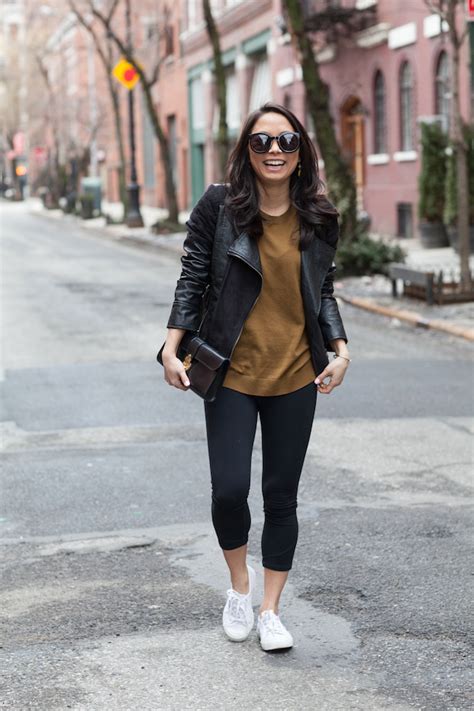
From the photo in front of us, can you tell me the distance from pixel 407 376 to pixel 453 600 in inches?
251

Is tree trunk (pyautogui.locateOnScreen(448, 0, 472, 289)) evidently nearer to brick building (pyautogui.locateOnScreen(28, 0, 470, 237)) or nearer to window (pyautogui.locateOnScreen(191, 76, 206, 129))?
brick building (pyautogui.locateOnScreen(28, 0, 470, 237))

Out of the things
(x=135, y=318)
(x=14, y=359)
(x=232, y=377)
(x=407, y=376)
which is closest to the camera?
(x=232, y=377)

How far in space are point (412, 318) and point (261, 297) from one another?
1105cm

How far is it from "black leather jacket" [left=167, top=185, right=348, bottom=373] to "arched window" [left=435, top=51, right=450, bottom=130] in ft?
75.8

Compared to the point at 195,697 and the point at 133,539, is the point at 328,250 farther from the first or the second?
the point at 133,539

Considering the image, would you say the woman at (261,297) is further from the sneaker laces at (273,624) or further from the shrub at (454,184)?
the shrub at (454,184)

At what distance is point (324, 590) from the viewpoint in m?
5.38

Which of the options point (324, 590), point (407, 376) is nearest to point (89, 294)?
point (407, 376)

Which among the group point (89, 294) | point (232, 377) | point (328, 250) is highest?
point (328, 250)

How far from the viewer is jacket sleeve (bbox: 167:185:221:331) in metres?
4.57

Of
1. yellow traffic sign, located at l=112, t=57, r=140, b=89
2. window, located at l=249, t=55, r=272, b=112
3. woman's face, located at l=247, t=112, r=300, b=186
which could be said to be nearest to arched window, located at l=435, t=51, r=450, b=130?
yellow traffic sign, located at l=112, t=57, r=140, b=89

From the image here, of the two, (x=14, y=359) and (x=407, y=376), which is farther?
(x=14, y=359)

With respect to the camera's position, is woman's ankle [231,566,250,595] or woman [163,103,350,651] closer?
woman [163,103,350,651]

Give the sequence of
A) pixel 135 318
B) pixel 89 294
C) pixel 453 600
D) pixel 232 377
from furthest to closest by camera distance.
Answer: pixel 89 294 → pixel 135 318 → pixel 453 600 → pixel 232 377
